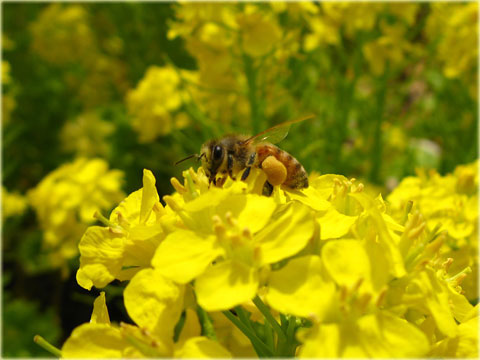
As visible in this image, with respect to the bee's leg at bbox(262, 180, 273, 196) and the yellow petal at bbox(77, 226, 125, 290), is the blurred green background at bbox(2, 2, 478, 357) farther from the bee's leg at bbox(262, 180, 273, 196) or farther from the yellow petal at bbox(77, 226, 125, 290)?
the yellow petal at bbox(77, 226, 125, 290)

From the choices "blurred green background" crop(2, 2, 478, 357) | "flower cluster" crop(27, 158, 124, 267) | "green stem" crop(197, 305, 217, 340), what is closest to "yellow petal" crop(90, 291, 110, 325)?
"green stem" crop(197, 305, 217, 340)

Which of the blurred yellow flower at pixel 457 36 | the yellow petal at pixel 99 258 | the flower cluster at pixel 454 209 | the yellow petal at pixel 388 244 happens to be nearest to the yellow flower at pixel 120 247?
the yellow petal at pixel 99 258

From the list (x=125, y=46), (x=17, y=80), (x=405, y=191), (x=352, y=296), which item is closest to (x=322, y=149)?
(x=405, y=191)

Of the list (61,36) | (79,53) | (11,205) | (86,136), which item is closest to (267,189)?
(11,205)

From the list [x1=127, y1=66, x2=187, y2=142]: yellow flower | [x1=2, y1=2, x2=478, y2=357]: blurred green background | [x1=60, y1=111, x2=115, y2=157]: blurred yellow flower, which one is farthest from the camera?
[x1=60, y1=111, x2=115, y2=157]: blurred yellow flower

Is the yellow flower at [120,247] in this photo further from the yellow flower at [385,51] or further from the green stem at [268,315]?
the yellow flower at [385,51]

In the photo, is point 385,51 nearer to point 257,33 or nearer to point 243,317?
point 257,33

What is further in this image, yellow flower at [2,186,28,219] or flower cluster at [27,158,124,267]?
yellow flower at [2,186,28,219]
